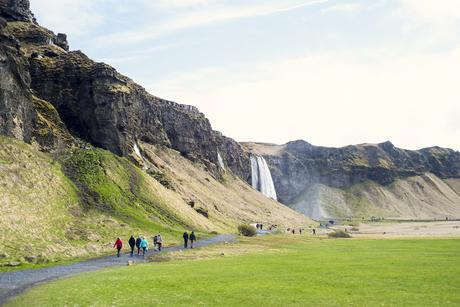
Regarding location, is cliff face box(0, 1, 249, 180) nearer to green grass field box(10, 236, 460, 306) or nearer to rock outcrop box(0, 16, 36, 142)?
rock outcrop box(0, 16, 36, 142)

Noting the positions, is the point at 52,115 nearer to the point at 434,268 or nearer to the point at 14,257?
the point at 14,257

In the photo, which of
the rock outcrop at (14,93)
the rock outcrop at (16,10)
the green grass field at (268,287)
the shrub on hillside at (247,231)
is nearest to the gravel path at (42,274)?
the green grass field at (268,287)

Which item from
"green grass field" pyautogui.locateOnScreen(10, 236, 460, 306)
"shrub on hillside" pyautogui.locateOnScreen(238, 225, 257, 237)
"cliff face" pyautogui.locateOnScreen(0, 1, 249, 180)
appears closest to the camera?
"green grass field" pyautogui.locateOnScreen(10, 236, 460, 306)

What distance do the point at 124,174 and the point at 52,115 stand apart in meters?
22.8

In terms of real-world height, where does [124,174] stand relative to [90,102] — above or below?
below

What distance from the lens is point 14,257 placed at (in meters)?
47.3

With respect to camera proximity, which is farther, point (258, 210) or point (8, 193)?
point (258, 210)

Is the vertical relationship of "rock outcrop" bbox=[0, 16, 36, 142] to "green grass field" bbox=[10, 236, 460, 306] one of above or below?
above

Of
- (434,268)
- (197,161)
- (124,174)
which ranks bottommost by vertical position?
(434,268)

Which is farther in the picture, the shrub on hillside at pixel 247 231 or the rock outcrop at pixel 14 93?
the shrub on hillside at pixel 247 231

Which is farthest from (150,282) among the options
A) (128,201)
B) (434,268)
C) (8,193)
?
(128,201)

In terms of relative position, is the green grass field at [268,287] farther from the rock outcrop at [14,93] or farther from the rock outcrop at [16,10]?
the rock outcrop at [16,10]

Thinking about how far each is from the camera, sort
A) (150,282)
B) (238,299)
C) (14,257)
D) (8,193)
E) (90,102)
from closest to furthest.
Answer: (238,299)
(150,282)
(14,257)
(8,193)
(90,102)

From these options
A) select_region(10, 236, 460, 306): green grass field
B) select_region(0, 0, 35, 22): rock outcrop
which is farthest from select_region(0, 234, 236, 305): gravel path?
select_region(0, 0, 35, 22): rock outcrop
